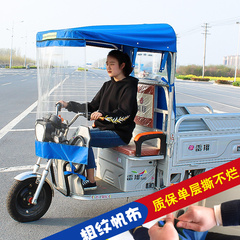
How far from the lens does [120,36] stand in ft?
13.5

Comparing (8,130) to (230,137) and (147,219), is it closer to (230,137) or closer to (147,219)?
(230,137)

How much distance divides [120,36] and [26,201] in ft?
6.64

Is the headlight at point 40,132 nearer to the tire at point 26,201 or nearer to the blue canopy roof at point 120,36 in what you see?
the tire at point 26,201

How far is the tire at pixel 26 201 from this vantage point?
4145mm

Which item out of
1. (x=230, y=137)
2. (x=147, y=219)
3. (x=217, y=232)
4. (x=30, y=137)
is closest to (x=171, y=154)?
(x=230, y=137)

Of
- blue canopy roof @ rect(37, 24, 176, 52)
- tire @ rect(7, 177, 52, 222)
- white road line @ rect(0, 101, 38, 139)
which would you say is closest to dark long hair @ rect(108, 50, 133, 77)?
blue canopy roof @ rect(37, 24, 176, 52)

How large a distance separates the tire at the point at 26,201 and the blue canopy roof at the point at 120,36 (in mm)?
1502

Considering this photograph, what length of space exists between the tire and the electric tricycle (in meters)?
0.01

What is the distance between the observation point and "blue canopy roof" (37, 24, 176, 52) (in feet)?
12.8

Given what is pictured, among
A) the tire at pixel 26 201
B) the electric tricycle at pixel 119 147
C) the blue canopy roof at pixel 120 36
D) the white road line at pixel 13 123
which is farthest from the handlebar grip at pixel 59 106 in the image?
the white road line at pixel 13 123

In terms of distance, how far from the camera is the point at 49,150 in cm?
408

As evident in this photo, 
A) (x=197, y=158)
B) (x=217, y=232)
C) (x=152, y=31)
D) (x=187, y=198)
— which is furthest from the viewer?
(x=197, y=158)

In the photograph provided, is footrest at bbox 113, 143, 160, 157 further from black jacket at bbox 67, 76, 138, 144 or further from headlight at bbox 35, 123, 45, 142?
headlight at bbox 35, 123, 45, 142

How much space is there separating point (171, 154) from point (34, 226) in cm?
170
